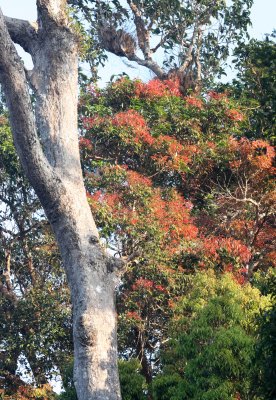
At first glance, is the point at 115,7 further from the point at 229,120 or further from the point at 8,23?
the point at 8,23

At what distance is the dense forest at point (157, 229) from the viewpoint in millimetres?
14414

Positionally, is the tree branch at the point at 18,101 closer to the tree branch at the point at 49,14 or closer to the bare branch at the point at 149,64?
the tree branch at the point at 49,14

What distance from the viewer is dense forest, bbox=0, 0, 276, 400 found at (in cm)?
1441

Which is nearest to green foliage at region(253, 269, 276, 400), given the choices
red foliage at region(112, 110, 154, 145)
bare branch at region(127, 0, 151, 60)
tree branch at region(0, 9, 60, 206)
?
tree branch at region(0, 9, 60, 206)

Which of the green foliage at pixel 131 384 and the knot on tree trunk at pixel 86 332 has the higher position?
the green foliage at pixel 131 384

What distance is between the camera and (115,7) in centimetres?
2441

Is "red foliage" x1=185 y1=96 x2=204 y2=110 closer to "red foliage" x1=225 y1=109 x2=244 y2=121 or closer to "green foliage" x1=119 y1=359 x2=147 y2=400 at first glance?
"red foliage" x1=225 y1=109 x2=244 y2=121

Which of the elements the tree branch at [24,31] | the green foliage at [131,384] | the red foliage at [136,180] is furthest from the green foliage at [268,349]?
the red foliage at [136,180]

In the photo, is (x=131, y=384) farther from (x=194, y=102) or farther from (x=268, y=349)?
(x=194, y=102)

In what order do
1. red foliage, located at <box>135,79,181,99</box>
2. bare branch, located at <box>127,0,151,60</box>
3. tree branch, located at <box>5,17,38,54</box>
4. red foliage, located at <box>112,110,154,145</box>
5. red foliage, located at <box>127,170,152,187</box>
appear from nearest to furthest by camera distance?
tree branch, located at <box>5,17,38,54</box>, red foliage, located at <box>127,170,152,187</box>, red foliage, located at <box>112,110,154,145</box>, red foliage, located at <box>135,79,181,99</box>, bare branch, located at <box>127,0,151,60</box>

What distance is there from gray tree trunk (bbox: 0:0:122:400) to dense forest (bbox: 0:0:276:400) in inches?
55.0

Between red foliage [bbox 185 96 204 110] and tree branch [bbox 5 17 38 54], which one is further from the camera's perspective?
red foliage [bbox 185 96 204 110]

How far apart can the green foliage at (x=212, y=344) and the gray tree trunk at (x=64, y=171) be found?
1130 mm

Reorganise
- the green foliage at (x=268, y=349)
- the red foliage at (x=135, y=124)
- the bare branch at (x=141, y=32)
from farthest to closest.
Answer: the bare branch at (x=141, y=32), the red foliage at (x=135, y=124), the green foliage at (x=268, y=349)
